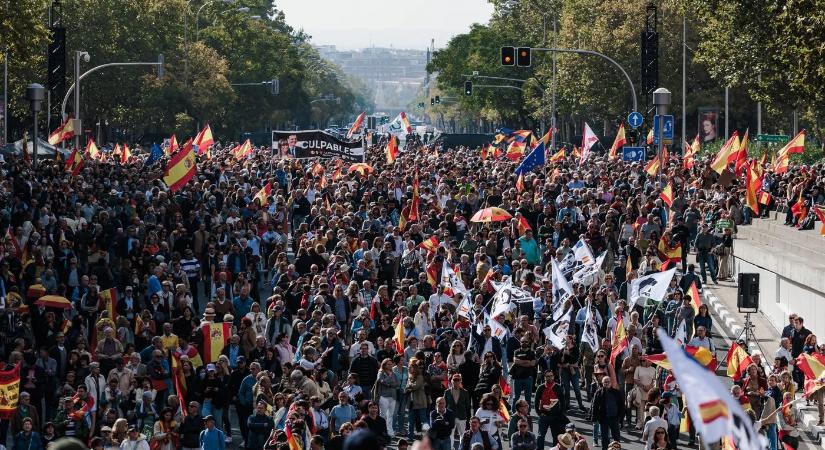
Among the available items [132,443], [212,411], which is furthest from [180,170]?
[132,443]

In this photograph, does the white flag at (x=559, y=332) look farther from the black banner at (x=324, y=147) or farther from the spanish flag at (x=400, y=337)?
the black banner at (x=324, y=147)

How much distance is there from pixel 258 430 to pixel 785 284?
12813 mm

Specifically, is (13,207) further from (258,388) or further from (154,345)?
(258,388)

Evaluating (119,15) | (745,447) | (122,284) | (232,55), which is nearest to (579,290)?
(122,284)

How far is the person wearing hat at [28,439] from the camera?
1588 cm

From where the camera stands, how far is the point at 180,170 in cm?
3219

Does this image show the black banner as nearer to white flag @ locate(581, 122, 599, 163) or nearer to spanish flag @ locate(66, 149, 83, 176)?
white flag @ locate(581, 122, 599, 163)

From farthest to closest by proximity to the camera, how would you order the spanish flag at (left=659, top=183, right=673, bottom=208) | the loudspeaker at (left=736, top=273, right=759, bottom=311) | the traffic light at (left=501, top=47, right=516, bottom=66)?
the traffic light at (left=501, top=47, right=516, bottom=66) → the spanish flag at (left=659, top=183, right=673, bottom=208) → the loudspeaker at (left=736, top=273, right=759, bottom=311)

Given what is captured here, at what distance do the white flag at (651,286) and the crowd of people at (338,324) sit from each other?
373mm

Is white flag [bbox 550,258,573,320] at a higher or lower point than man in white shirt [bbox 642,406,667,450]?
higher

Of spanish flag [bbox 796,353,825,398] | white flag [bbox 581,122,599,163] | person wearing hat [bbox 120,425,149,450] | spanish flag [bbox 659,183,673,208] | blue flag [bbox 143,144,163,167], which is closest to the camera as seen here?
person wearing hat [bbox 120,425,149,450]

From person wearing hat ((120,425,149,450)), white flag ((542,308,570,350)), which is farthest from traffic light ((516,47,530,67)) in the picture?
person wearing hat ((120,425,149,450))

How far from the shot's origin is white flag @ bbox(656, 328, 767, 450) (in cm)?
672

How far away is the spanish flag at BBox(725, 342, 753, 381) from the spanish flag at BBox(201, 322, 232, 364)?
5567mm
